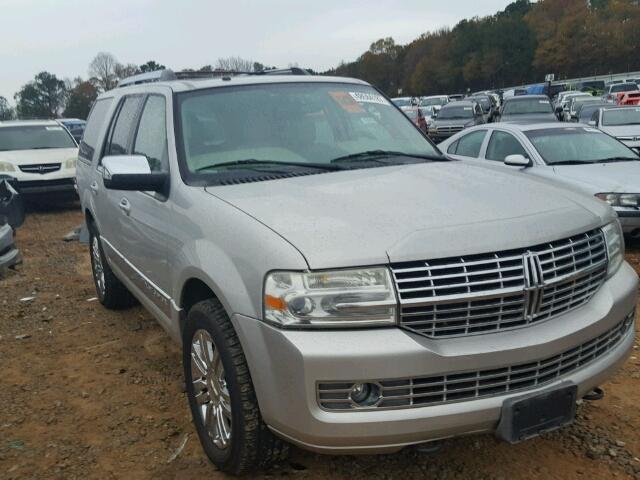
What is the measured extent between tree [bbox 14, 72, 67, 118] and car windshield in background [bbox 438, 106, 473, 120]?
6821 centimetres

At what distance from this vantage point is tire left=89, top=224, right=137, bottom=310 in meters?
5.36

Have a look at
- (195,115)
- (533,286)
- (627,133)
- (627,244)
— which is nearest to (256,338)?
(533,286)

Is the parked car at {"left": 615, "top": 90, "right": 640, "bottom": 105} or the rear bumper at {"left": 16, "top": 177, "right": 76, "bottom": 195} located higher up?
→ the parked car at {"left": 615, "top": 90, "right": 640, "bottom": 105}

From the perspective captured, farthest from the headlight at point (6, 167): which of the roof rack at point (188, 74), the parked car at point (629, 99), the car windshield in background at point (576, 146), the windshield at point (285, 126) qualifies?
the parked car at point (629, 99)

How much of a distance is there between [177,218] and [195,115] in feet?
2.39

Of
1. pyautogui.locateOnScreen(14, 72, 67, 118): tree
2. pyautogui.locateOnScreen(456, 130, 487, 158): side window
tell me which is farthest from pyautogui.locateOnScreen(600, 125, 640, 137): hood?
pyautogui.locateOnScreen(14, 72, 67, 118): tree

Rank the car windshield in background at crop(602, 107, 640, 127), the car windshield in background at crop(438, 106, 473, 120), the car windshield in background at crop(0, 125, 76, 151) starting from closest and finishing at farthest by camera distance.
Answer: the car windshield in background at crop(0, 125, 76, 151) < the car windshield in background at crop(602, 107, 640, 127) < the car windshield in background at crop(438, 106, 473, 120)

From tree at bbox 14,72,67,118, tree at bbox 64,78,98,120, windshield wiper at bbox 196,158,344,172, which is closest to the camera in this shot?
windshield wiper at bbox 196,158,344,172

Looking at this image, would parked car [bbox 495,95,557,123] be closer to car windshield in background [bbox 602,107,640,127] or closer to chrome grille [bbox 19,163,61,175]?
car windshield in background [bbox 602,107,640,127]

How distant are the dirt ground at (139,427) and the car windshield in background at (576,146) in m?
3.77

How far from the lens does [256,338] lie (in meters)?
2.43

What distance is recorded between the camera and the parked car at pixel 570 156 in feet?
21.9

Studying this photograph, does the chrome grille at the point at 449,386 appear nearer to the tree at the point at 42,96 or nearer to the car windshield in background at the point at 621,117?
the car windshield in background at the point at 621,117

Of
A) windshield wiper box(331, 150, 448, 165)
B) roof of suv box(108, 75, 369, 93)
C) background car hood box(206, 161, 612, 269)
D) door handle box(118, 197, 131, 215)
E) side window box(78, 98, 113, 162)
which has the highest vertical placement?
roof of suv box(108, 75, 369, 93)
